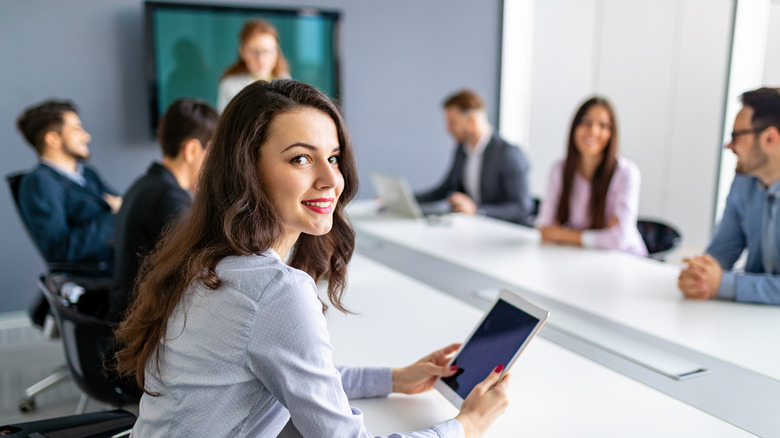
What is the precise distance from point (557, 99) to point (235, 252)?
489 cm

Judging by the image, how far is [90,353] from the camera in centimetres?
201

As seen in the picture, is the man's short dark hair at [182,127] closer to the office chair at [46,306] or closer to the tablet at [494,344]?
the office chair at [46,306]

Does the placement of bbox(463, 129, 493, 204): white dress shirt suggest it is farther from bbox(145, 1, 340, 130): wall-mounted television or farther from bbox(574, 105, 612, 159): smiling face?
bbox(574, 105, 612, 159): smiling face

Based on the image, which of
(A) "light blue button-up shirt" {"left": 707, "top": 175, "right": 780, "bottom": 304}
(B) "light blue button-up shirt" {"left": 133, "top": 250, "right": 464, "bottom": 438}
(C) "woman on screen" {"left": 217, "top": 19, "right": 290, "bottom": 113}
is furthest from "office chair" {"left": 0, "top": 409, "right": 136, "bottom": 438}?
(C) "woman on screen" {"left": 217, "top": 19, "right": 290, "bottom": 113}

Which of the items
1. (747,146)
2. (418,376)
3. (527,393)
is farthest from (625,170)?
(418,376)

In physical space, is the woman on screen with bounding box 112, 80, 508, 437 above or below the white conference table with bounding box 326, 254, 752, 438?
above

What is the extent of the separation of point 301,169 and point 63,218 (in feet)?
7.48

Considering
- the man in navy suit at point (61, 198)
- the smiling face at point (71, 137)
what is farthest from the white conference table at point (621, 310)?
the smiling face at point (71, 137)

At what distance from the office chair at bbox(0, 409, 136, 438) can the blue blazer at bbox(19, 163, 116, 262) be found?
166cm

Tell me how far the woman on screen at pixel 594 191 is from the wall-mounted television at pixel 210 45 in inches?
70.9

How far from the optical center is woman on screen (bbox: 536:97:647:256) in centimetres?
290

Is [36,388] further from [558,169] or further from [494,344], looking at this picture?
[558,169]

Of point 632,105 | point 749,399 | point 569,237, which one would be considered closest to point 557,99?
point 632,105

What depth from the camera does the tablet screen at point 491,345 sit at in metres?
1.39
